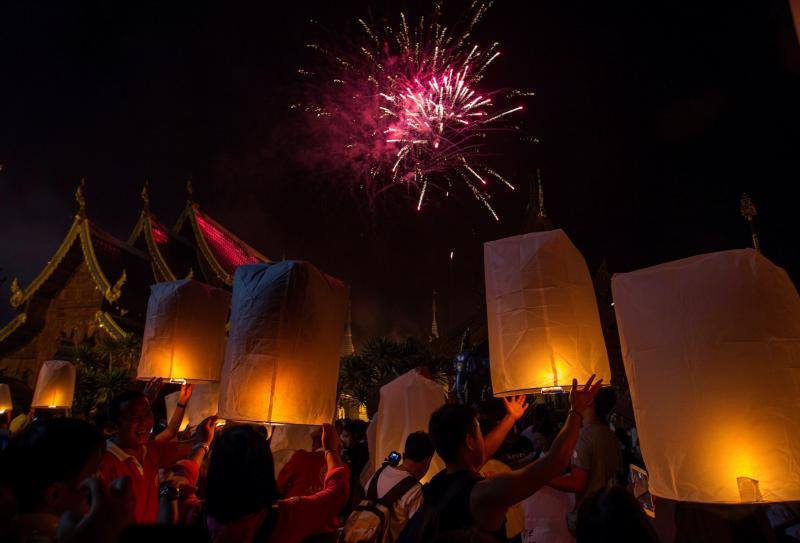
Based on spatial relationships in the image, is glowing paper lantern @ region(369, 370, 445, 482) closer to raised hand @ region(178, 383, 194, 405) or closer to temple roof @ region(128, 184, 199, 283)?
raised hand @ region(178, 383, 194, 405)

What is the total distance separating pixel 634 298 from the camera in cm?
267

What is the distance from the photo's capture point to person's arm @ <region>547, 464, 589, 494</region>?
10.2ft

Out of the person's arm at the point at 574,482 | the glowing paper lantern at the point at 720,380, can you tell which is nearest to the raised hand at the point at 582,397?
the glowing paper lantern at the point at 720,380

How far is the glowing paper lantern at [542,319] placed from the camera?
304 cm

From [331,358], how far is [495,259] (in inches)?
58.8

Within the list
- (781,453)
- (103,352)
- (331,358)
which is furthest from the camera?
(103,352)

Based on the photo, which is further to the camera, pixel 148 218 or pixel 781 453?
pixel 148 218

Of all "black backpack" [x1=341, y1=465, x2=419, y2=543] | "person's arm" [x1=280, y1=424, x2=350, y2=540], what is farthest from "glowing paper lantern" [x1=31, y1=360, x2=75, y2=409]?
"person's arm" [x1=280, y1=424, x2=350, y2=540]

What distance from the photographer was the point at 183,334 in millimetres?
4488

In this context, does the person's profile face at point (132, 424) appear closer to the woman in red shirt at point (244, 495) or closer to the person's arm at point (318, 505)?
the person's arm at point (318, 505)

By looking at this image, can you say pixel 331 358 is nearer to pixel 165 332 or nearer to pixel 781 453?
pixel 165 332

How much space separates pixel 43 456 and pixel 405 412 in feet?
10.4

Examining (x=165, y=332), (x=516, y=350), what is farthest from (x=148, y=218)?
(x=516, y=350)

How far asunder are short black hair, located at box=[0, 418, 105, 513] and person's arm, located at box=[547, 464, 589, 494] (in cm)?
252
